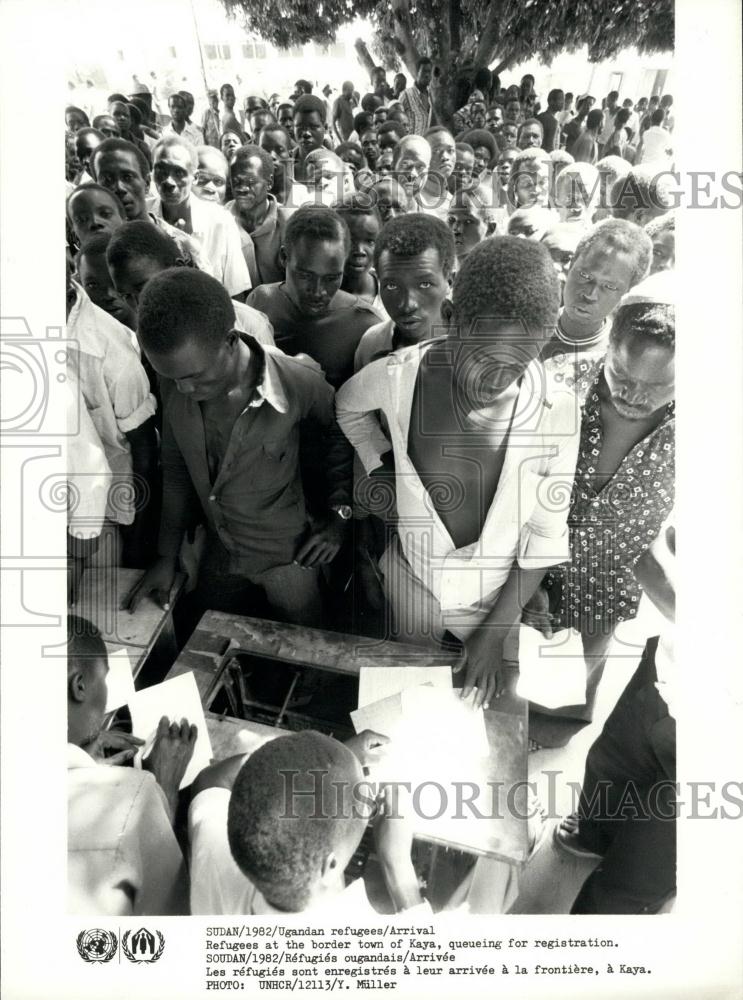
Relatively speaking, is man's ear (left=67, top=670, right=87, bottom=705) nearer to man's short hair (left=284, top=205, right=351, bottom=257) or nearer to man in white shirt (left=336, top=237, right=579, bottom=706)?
man in white shirt (left=336, top=237, right=579, bottom=706)

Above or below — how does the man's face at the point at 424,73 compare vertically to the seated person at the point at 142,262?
above

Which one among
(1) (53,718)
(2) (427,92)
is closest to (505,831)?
(1) (53,718)

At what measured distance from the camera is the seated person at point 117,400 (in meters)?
1.25

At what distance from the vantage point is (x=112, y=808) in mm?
1255

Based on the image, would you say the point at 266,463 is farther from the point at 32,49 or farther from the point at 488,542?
the point at 32,49

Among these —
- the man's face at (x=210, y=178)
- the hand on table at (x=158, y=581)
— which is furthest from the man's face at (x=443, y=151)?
the hand on table at (x=158, y=581)

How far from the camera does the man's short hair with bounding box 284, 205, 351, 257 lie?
4.04 ft

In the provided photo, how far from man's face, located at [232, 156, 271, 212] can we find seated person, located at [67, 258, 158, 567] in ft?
0.91

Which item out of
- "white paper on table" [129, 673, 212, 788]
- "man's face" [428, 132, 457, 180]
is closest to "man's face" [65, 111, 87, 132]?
"man's face" [428, 132, 457, 180]

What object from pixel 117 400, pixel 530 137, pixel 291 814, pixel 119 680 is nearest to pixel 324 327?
pixel 117 400

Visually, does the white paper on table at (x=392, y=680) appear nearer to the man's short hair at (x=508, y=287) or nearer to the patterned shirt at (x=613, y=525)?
the patterned shirt at (x=613, y=525)

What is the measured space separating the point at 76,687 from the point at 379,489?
1.92ft

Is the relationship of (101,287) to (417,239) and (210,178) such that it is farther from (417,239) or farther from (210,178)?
(417,239)

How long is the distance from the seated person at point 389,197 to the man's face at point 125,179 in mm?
364
